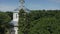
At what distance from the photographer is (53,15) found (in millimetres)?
33125

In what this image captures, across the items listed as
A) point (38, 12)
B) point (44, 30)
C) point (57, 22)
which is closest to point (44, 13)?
point (38, 12)

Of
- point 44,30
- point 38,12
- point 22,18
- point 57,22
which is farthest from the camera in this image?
point 38,12

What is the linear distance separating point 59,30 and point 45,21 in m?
1.99

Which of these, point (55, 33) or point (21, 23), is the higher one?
point (21, 23)

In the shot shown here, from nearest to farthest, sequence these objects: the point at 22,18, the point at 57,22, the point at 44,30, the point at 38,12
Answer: the point at 22,18
the point at 44,30
the point at 57,22
the point at 38,12

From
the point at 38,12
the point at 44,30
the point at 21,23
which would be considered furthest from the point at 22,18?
the point at 38,12

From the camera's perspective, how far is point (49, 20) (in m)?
27.8

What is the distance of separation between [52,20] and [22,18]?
7541 millimetres

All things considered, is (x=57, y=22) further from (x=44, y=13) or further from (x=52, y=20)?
(x=44, y=13)

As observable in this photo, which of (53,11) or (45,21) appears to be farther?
(53,11)

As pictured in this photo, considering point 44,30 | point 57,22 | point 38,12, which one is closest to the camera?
point 44,30

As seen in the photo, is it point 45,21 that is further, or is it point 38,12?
point 38,12

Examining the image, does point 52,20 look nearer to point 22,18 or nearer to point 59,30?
point 59,30

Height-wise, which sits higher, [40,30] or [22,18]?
[22,18]
